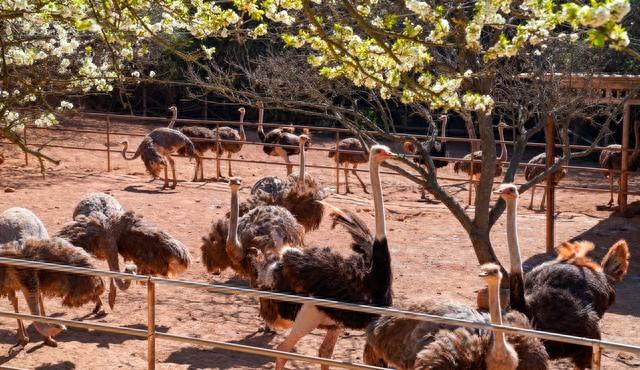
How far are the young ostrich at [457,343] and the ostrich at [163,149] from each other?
9.71 meters

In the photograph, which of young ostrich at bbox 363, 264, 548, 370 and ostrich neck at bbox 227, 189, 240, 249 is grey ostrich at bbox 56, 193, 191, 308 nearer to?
ostrich neck at bbox 227, 189, 240, 249

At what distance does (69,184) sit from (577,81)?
8.37 m

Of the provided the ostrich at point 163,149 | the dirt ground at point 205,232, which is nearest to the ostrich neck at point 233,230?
the dirt ground at point 205,232

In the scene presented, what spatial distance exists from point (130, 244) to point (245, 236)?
1.00 metres

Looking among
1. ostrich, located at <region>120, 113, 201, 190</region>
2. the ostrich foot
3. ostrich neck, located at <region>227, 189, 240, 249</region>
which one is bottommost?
the ostrich foot

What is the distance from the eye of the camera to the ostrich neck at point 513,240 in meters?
5.76

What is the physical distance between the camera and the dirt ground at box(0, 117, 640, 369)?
694 centimetres

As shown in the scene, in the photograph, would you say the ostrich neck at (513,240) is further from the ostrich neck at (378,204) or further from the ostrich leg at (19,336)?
the ostrich leg at (19,336)

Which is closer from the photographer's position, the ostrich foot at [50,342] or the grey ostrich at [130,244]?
the ostrich foot at [50,342]

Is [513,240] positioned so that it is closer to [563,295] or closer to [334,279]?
[563,295]

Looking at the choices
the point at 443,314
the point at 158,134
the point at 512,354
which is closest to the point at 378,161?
the point at 443,314

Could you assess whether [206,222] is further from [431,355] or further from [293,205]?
[431,355]

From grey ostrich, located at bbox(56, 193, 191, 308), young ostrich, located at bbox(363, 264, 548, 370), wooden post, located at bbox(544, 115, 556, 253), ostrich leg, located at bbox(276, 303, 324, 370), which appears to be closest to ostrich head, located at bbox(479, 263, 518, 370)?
young ostrich, located at bbox(363, 264, 548, 370)

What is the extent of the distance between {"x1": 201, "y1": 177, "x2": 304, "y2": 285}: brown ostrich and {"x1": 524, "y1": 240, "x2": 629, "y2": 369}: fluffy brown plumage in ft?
7.28
